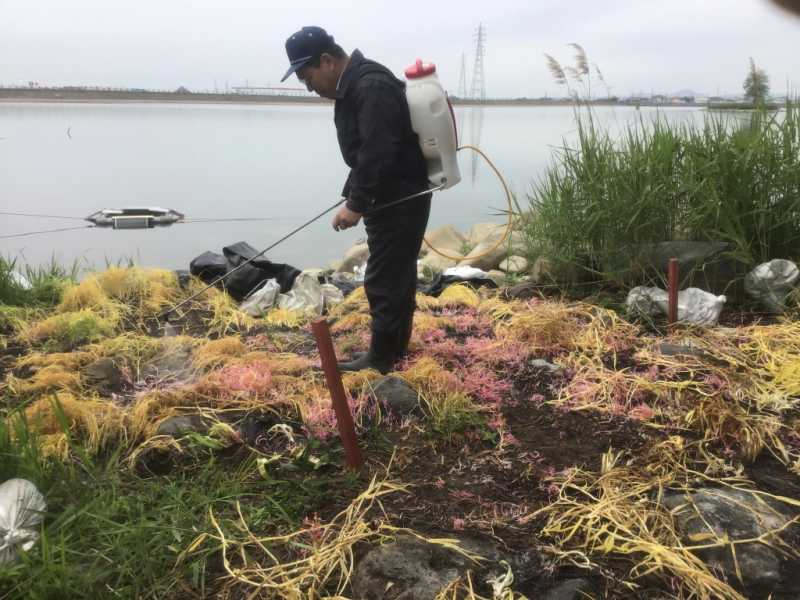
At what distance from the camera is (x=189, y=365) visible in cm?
320

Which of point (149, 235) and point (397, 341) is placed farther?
point (149, 235)

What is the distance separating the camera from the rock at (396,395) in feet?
8.38

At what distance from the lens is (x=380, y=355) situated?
10.2 ft

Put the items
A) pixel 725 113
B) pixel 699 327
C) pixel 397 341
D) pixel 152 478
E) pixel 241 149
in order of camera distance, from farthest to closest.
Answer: pixel 241 149
pixel 725 113
pixel 699 327
pixel 397 341
pixel 152 478

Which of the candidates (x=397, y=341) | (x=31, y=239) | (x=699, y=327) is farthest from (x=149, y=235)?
(x=699, y=327)

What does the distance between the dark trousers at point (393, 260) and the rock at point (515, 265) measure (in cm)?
205

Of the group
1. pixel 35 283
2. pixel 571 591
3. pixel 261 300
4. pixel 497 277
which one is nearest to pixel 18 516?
pixel 571 591

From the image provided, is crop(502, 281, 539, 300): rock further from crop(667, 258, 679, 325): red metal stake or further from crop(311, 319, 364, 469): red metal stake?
crop(311, 319, 364, 469): red metal stake

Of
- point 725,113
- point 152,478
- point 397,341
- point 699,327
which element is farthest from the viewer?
point 725,113

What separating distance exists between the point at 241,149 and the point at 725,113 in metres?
6.70

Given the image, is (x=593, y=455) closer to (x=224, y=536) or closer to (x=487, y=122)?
(x=224, y=536)

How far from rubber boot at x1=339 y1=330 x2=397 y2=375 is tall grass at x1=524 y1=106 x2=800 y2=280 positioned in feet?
4.89

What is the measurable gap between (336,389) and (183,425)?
72 centimetres

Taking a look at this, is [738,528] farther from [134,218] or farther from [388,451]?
[134,218]
